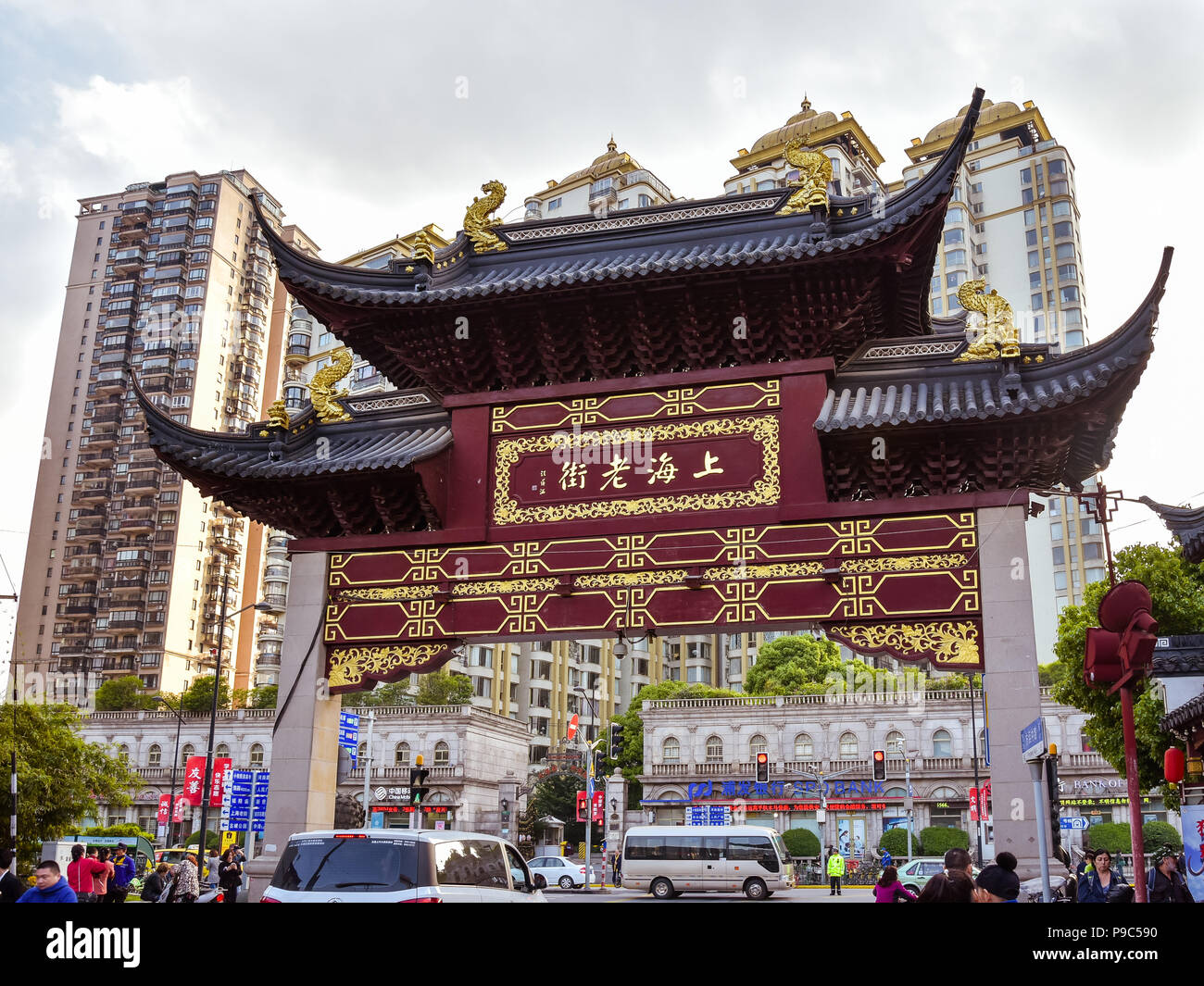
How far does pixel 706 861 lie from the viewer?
38594 millimetres

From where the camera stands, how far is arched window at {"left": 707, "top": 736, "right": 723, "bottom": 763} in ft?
214

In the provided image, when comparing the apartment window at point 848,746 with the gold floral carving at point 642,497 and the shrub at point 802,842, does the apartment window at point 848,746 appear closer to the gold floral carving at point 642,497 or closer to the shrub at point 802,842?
the shrub at point 802,842

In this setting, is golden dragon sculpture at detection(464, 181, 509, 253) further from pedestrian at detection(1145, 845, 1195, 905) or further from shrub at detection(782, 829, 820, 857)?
shrub at detection(782, 829, 820, 857)

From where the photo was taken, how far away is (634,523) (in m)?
16.6

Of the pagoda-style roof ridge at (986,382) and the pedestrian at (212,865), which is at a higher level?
the pagoda-style roof ridge at (986,382)

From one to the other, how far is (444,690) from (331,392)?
2547 inches

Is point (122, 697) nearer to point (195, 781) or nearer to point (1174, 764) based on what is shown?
point (195, 781)

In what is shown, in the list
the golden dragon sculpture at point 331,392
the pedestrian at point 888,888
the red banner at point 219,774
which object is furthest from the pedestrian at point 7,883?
the red banner at point 219,774

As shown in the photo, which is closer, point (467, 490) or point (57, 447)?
point (467, 490)

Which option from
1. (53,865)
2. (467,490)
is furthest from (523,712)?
(53,865)

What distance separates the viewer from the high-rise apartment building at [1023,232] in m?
91.9

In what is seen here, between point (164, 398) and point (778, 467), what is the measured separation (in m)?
94.7

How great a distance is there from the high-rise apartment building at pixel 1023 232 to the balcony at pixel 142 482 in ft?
239

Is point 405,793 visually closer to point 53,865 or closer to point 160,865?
point 160,865
